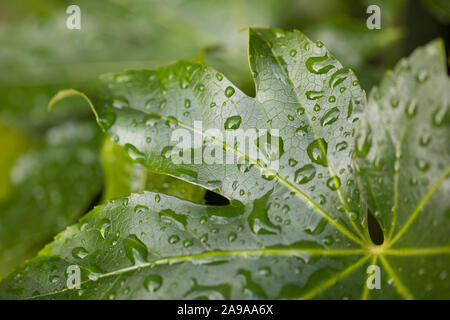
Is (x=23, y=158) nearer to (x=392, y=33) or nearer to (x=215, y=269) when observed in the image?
(x=215, y=269)

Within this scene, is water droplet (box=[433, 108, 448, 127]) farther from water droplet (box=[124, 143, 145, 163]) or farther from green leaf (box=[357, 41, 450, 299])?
water droplet (box=[124, 143, 145, 163])

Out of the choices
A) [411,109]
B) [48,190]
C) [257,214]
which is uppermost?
[411,109]

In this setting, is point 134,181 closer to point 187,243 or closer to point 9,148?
point 187,243

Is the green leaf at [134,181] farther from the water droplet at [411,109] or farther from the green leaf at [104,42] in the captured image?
the green leaf at [104,42]

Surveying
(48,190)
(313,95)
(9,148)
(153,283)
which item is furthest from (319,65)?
(9,148)

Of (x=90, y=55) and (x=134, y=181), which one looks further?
(x=90, y=55)
